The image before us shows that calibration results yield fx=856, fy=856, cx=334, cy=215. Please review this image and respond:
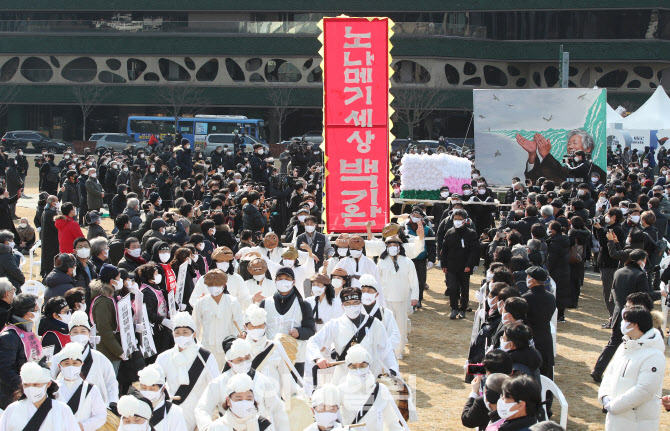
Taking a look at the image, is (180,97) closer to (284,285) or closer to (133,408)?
(284,285)

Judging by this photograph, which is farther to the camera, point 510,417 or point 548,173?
point 548,173

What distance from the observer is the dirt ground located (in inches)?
340

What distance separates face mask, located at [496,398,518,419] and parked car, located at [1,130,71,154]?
42951 mm

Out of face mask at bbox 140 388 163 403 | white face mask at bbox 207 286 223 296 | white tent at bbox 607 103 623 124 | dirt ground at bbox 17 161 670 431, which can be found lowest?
dirt ground at bbox 17 161 670 431

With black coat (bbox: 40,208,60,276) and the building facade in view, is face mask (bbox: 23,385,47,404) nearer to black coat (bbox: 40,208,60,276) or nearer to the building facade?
black coat (bbox: 40,208,60,276)

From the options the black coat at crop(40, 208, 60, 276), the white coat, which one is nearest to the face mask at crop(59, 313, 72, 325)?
the white coat

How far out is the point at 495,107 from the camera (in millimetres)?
20906

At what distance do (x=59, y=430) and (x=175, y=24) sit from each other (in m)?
50.8

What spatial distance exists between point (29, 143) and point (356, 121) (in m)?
37.9

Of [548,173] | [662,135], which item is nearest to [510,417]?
[548,173]

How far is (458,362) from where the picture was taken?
10578mm

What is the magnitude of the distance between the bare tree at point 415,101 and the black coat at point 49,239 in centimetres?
3678

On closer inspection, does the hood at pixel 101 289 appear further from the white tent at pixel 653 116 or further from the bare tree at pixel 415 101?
the bare tree at pixel 415 101

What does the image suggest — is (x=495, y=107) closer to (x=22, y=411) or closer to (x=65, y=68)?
(x=22, y=411)
